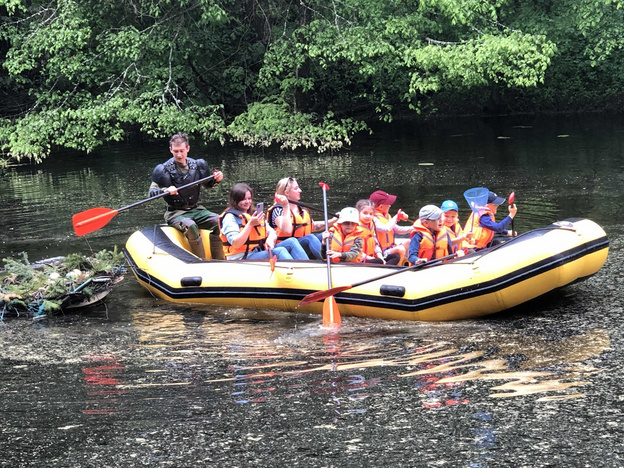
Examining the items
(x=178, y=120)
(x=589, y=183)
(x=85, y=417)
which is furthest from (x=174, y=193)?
(x=178, y=120)

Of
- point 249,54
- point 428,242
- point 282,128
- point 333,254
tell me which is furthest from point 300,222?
point 249,54

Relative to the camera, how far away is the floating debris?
738cm

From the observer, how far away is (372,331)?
6.55 m

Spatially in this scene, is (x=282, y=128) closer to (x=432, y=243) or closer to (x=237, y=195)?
(x=237, y=195)

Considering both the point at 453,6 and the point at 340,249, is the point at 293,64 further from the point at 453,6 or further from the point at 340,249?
the point at 340,249

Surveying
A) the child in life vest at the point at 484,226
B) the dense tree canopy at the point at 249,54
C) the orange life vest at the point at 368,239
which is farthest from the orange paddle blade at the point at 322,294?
the dense tree canopy at the point at 249,54

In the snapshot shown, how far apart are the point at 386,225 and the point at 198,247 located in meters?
1.84

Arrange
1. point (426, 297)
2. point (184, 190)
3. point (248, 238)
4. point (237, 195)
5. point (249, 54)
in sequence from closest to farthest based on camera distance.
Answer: point (426, 297), point (237, 195), point (248, 238), point (184, 190), point (249, 54)

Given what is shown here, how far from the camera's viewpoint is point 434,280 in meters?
6.58

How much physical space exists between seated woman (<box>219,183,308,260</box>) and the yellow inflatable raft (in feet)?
0.64

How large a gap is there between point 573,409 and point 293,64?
1255 centimetres

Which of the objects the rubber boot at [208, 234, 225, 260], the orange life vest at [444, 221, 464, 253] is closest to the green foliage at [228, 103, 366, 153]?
the rubber boot at [208, 234, 225, 260]

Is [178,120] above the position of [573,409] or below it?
above

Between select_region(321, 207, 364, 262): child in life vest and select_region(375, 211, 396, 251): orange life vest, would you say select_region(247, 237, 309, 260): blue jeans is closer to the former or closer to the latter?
select_region(321, 207, 364, 262): child in life vest
